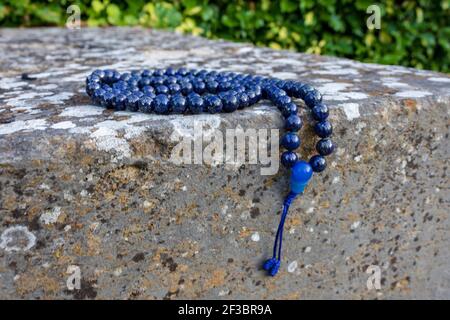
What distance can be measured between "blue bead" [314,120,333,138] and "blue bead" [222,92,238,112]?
6.8 inches

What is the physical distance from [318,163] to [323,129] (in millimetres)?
70

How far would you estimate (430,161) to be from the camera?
1314 mm

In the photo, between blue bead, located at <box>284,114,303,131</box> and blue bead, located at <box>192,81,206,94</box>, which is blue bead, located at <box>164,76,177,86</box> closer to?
blue bead, located at <box>192,81,206,94</box>

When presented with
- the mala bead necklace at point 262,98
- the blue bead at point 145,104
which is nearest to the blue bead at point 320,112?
the mala bead necklace at point 262,98

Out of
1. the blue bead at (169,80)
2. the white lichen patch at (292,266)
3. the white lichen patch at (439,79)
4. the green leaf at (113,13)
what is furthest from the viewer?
the green leaf at (113,13)

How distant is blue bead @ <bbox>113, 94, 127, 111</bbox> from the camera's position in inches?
45.4

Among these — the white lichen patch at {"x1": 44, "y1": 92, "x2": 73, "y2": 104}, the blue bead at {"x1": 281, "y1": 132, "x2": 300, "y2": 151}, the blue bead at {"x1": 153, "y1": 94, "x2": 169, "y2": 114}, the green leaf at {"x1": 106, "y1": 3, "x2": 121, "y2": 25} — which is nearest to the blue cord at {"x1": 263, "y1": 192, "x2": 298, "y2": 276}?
the blue bead at {"x1": 281, "y1": 132, "x2": 300, "y2": 151}

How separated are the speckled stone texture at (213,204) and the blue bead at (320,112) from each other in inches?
2.1

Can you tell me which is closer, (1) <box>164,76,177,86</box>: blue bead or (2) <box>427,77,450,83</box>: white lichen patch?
(1) <box>164,76,177,86</box>: blue bead

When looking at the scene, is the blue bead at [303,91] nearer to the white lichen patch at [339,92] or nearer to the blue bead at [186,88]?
the white lichen patch at [339,92]

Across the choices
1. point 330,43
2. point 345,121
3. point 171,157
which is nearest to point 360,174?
point 345,121

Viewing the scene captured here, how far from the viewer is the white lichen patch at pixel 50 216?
3.28 feet

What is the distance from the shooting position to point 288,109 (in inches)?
44.3
